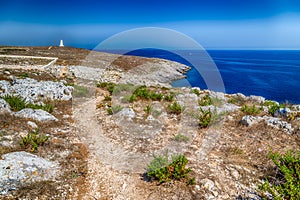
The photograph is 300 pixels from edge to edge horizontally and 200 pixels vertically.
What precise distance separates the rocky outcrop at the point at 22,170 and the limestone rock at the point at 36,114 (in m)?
3.98

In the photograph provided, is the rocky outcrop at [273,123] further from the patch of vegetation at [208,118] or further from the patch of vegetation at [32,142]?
the patch of vegetation at [32,142]

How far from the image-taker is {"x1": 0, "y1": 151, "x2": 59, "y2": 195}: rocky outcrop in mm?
6109

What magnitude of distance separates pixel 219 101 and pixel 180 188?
10.3 meters

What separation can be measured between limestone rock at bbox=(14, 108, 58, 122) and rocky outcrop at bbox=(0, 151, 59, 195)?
398 centimetres

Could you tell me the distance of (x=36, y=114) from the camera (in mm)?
11227

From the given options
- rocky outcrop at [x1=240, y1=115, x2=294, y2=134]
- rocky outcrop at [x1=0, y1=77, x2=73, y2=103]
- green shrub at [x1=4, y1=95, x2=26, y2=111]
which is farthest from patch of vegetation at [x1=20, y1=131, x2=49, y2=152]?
rocky outcrop at [x1=240, y1=115, x2=294, y2=134]

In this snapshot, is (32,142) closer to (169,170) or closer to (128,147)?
(128,147)

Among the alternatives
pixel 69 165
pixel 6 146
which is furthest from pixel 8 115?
pixel 69 165

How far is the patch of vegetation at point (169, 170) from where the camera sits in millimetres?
6630

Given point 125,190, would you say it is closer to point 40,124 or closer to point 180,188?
point 180,188

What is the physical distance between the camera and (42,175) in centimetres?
675

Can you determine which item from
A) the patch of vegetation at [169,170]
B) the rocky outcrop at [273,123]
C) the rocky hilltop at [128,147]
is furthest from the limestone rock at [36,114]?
the rocky outcrop at [273,123]

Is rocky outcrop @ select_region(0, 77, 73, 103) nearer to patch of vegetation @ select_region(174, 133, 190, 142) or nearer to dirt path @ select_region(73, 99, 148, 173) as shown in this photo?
dirt path @ select_region(73, 99, 148, 173)

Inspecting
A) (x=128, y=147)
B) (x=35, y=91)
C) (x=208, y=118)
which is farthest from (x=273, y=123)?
(x=35, y=91)
